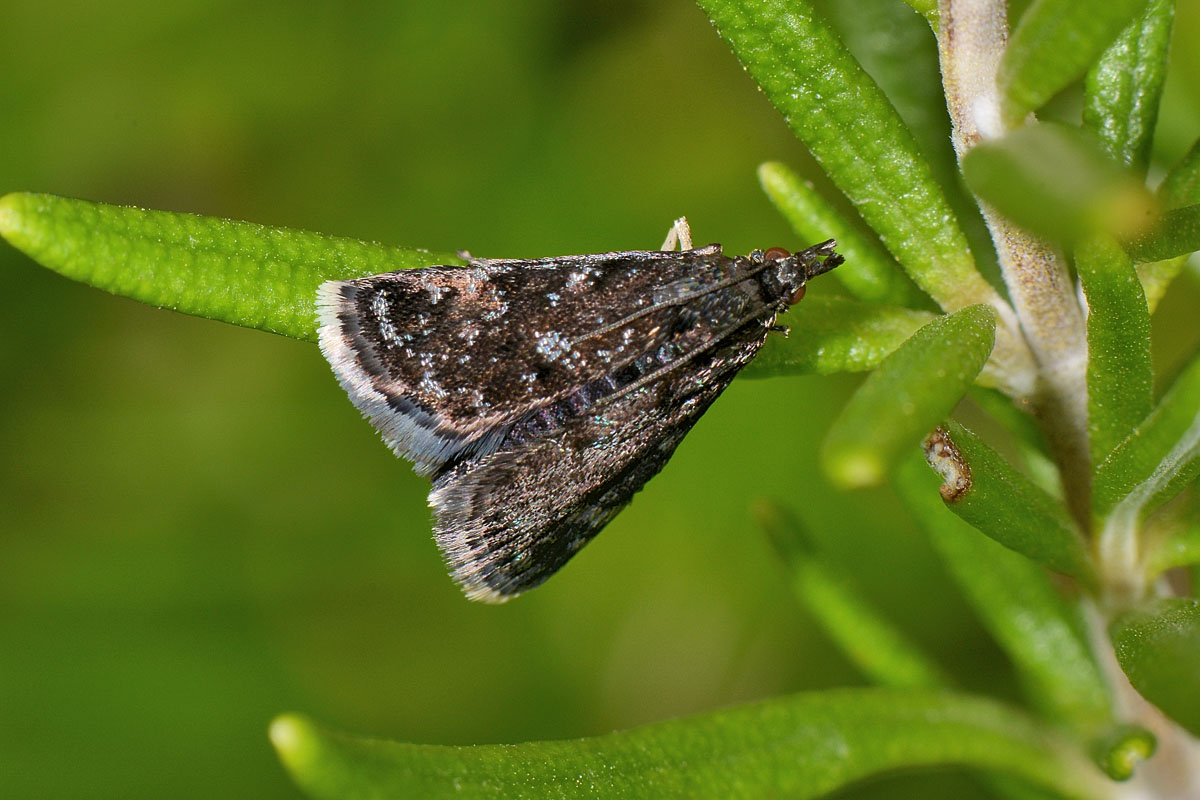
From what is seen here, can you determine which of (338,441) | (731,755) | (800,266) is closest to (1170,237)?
(800,266)

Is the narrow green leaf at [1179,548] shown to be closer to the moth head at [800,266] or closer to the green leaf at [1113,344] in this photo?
the green leaf at [1113,344]

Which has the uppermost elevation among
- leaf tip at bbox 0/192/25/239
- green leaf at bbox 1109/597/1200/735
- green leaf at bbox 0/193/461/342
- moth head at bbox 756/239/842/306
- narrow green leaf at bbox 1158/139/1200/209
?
leaf tip at bbox 0/192/25/239

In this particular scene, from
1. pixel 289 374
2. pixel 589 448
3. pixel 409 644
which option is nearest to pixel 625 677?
pixel 409 644

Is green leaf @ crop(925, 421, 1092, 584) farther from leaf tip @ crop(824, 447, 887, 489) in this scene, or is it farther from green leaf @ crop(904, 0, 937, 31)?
green leaf @ crop(904, 0, 937, 31)

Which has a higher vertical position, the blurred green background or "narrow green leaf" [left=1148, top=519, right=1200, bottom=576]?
the blurred green background

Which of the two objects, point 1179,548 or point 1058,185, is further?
point 1179,548

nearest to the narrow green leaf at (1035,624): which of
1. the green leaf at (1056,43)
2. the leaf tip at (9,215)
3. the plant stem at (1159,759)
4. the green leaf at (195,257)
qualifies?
the plant stem at (1159,759)

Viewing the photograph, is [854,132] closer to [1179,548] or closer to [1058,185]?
[1058,185]

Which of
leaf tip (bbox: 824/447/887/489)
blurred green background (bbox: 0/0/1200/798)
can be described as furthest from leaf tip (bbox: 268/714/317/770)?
blurred green background (bbox: 0/0/1200/798)
